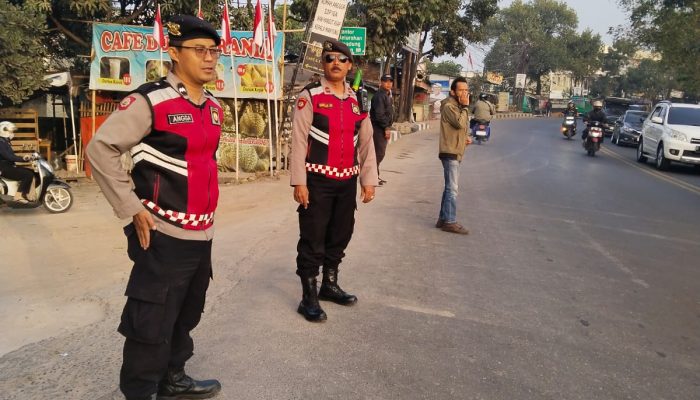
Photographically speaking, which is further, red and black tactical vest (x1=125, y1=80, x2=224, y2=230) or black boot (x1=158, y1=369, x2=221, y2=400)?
black boot (x1=158, y1=369, x2=221, y2=400)

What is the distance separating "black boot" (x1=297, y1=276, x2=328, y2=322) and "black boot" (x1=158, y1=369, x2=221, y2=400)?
1.15 metres

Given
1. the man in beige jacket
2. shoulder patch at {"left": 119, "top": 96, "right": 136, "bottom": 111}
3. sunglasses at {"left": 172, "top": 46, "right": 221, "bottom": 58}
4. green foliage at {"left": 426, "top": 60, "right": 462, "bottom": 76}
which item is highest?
green foliage at {"left": 426, "top": 60, "right": 462, "bottom": 76}

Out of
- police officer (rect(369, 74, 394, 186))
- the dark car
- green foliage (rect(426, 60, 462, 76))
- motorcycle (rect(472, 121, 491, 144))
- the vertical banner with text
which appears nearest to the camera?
police officer (rect(369, 74, 394, 186))

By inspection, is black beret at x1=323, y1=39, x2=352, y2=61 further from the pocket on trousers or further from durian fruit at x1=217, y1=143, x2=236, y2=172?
durian fruit at x1=217, y1=143, x2=236, y2=172

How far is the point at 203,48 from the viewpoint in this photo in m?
2.43

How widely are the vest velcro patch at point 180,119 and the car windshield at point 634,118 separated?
76.7 ft

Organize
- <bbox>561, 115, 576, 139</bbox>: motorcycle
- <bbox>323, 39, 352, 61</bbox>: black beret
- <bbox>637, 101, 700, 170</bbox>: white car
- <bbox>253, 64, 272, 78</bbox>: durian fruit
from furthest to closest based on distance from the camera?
<bbox>561, 115, 576, 139</bbox>: motorcycle, <bbox>637, 101, 700, 170</bbox>: white car, <bbox>253, 64, 272, 78</bbox>: durian fruit, <bbox>323, 39, 352, 61</bbox>: black beret

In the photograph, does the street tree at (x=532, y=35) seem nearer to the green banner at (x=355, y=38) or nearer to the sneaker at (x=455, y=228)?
the green banner at (x=355, y=38)

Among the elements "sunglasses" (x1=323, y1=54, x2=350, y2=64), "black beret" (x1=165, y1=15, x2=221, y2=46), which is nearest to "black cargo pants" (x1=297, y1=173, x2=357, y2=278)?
"sunglasses" (x1=323, y1=54, x2=350, y2=64)

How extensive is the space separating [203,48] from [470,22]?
3183 centimetres

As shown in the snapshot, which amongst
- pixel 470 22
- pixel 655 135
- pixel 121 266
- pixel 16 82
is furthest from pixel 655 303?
pixel 470 22

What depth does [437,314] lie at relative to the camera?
13.5 feet

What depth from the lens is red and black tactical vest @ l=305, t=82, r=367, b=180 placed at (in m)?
3.67

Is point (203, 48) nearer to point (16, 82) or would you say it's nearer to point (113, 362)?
point (113, 362)
